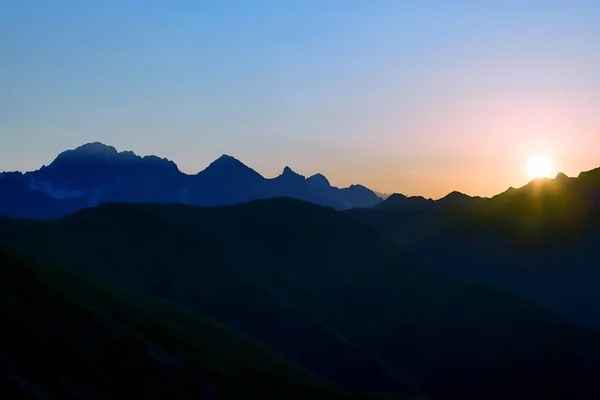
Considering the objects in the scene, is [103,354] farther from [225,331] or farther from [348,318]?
[348,318]

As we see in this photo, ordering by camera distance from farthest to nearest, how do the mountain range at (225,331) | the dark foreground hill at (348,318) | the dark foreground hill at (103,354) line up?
the dark foreground hill at (348,318) → the mountain range at (225,331) → the dark foreground hill at (103,354)

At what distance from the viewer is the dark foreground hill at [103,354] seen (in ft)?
225

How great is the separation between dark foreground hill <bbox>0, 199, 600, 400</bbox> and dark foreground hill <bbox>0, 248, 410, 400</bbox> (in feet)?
170

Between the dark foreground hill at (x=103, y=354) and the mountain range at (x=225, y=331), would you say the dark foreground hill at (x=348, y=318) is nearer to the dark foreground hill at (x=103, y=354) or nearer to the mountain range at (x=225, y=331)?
the mountain range at (x=225, y=331)

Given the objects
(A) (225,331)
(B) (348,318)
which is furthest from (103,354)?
(B) (348,318)

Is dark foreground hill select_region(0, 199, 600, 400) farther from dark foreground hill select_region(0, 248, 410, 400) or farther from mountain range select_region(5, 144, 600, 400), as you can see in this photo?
dark foreground hill select_region(0, 248, 410, 400)

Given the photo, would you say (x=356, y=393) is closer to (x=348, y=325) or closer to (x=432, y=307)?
(x=348, y=325)

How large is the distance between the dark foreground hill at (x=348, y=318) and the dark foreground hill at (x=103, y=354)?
5187 centimetres

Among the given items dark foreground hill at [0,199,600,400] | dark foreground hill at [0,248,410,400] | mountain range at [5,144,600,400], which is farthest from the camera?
dark foreground hill at [0,199,600,400]

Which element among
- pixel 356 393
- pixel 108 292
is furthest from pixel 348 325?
pixel 108 292

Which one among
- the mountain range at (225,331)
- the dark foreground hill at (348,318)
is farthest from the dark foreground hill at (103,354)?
the dark foreground hill at (348,318)

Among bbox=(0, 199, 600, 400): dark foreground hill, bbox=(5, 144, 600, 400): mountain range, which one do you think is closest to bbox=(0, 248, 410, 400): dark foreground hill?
bbox=(5, 144, 600, 400): mountain range

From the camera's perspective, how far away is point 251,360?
101 m

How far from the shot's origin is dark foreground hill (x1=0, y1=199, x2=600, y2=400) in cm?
15512
